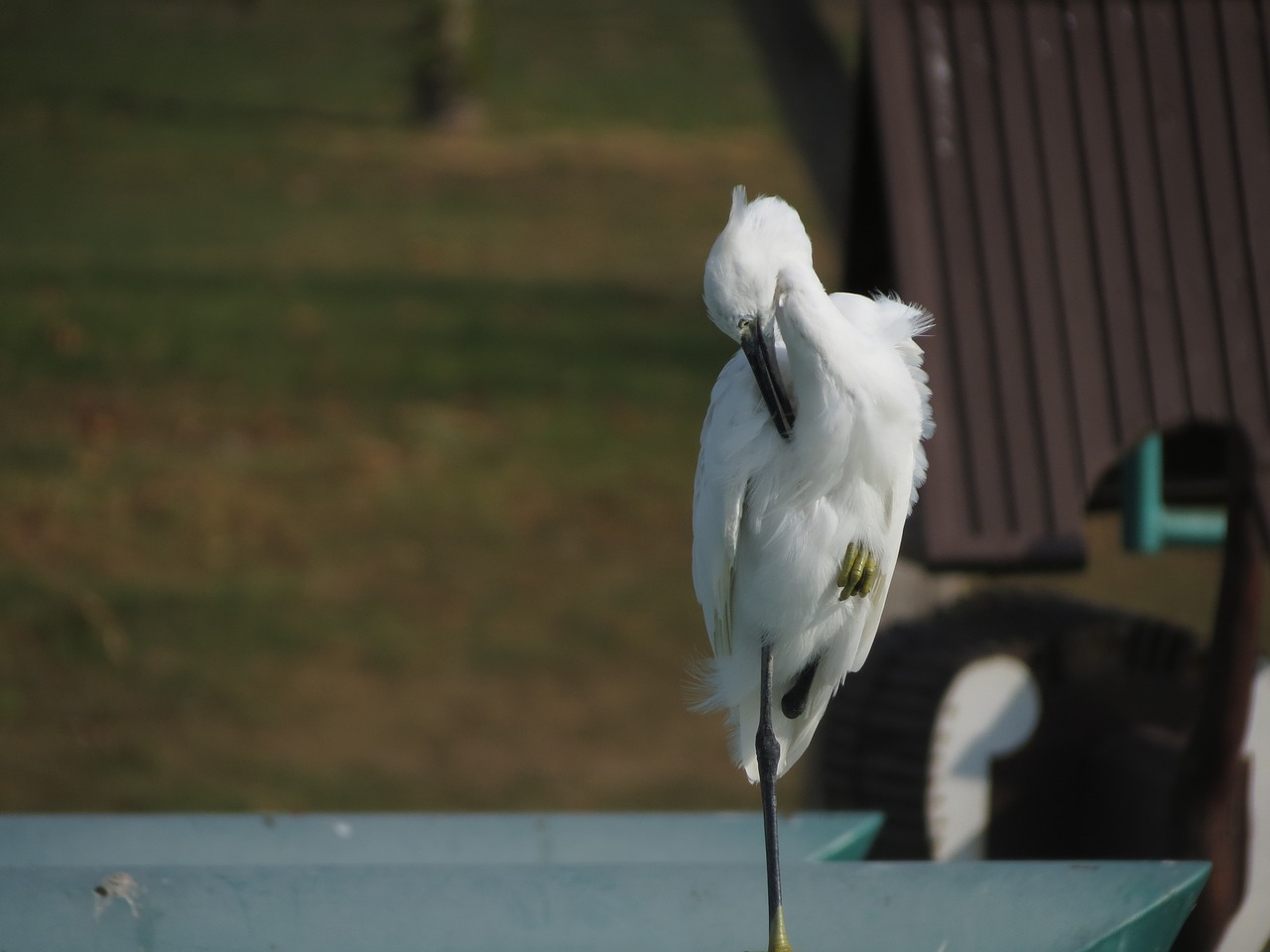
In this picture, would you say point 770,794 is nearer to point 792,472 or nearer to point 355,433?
point 792,472

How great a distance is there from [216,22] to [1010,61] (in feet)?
72.3

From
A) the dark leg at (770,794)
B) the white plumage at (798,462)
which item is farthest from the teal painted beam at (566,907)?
the white plumage at (798,462)

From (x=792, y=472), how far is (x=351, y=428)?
8734 mm

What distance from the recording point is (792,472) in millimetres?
3379

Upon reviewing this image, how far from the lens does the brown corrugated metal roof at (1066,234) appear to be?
4512 millimetres

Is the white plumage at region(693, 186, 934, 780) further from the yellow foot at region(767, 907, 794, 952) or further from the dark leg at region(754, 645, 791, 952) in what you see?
the yellow foot at region(767, 907, 794, 952)

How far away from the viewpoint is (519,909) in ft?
12.7

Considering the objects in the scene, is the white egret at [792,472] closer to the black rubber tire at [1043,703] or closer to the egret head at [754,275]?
the egret head at [754,275]

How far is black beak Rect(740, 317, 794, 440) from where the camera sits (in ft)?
10.5

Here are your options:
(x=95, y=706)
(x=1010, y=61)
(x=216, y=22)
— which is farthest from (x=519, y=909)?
(x=216, y=22)

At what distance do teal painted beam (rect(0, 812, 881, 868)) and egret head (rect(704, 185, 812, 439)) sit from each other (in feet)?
5.84

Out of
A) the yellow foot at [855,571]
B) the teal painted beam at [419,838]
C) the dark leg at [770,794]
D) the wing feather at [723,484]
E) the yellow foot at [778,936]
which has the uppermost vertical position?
the wing feather at [723,484]

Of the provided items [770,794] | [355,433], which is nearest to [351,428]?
[355,433]

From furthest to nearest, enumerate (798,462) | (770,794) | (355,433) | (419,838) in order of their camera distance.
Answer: (355,433) → (419,838) → (770,794) → (798,462)
